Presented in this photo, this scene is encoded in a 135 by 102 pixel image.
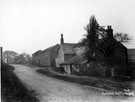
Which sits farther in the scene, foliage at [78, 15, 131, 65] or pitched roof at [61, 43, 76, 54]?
pitched roof at [61, 43, 76, 54]

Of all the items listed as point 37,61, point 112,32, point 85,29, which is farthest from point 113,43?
point 37,61

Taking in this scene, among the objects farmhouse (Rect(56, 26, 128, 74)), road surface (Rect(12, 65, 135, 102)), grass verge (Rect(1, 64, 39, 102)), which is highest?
farmhouse (Rect(56, 26, 128, 74))

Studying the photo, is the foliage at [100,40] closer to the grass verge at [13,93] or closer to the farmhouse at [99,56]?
the farmhouse at [99,56]

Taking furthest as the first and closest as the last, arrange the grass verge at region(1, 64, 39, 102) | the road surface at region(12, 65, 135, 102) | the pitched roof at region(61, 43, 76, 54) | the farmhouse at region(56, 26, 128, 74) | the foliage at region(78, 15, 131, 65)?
the pitched roof at region(61, 43, 76, 54) → the farmhouse at region(56, 26, 128, 74) → the foliage at region(78, 15, 131, 65) → the road surface at region(12, 65, 135, 102) → the grass verge at region(1, 64, 39, 102)

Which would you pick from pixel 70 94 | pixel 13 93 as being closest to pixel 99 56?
pixel 70 94

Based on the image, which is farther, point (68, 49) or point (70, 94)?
point (68, 49)

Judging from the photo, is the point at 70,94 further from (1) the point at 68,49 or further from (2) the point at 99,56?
(1) the point at 68,49

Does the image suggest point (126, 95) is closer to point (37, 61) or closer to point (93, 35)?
point (93, 35)

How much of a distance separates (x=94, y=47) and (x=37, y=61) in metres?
39.9

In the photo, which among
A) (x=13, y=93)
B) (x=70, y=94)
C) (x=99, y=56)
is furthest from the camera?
(x=99, y=56)

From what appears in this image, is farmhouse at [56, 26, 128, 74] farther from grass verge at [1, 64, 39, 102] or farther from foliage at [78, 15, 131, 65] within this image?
grass verge at [1, 64, 39, 102]

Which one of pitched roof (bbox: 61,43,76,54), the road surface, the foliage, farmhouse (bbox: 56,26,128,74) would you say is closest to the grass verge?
the road surface

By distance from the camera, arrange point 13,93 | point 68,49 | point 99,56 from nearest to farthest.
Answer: point 13,93 → point 99,56 → point 68,49

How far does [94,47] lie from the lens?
22094 mm
